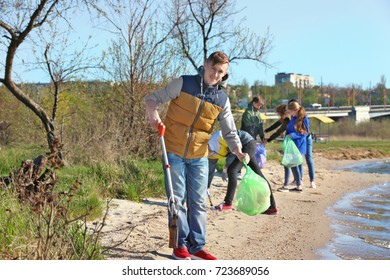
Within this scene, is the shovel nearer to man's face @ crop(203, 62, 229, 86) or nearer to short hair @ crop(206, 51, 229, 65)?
man's face @ crop(203, 62, 229, 86)

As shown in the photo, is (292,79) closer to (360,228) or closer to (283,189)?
(283,189)

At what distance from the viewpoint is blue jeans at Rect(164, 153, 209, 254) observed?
5.28 meters

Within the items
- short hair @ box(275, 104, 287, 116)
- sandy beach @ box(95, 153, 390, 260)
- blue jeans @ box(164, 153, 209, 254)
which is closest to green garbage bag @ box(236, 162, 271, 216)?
sandy beach @ box(95, 153, 390, 260)

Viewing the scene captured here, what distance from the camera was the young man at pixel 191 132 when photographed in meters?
5.18

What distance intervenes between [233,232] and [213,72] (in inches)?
98.7

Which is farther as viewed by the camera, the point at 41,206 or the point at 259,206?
the point at 259,206

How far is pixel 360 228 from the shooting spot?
7836 mm

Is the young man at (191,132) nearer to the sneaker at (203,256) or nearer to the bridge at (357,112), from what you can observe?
the sneaker at (203,256)

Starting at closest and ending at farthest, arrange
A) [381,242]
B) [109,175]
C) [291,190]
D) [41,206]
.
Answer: [41,206], [381,242], [109,175], [291,190]

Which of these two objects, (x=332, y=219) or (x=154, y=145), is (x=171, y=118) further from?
(x=154, y=145)

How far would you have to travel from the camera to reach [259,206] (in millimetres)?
6004

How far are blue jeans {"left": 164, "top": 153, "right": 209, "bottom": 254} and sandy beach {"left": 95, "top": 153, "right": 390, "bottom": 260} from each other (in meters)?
0.32
